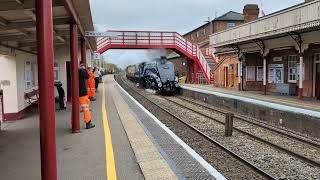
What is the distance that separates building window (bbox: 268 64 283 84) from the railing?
2761mm

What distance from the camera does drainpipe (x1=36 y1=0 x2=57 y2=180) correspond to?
164 inches

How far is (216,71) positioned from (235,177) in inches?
1108

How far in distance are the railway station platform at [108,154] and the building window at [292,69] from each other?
43.9ft

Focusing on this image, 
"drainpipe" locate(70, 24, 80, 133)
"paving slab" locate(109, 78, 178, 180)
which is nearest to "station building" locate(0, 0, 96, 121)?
"drainpipe" locate(70, 24, 80, 133)

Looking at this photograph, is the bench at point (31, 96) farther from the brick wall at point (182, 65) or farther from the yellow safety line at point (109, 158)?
the brick wall at point (182, 65)

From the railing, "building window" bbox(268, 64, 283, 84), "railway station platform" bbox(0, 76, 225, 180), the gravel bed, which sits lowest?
the gravel bed

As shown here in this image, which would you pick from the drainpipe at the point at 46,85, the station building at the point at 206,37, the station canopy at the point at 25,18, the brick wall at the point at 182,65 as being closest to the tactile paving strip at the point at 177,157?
the drainpipe at the point at 46,85

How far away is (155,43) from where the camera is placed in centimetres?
3988

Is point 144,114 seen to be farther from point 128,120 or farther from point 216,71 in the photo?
point 216,71

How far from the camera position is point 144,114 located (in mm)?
14719

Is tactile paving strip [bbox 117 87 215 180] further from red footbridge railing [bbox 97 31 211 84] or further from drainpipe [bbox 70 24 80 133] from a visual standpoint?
red footbridge railing [bbox 97 31 211 84]

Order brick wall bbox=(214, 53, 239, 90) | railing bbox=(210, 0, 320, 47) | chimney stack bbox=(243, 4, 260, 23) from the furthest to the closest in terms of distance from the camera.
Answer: chimney stack bbox=(243, 4, 260, 23), brick wall bbox=(214, 53, 239, 90), railing bbox=(210, 0, 320, 47)

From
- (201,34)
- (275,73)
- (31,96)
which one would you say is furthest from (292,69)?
(201,34)

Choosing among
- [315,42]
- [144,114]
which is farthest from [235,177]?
[315,42]
